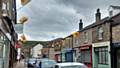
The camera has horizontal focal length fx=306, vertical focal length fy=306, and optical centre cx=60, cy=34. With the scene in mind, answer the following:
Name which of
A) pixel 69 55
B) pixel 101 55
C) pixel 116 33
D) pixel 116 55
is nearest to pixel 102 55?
pixel 101 55

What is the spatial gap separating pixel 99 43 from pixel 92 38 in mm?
3637

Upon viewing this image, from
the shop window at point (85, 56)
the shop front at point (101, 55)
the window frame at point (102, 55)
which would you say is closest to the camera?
the shop front at point (101, 55)

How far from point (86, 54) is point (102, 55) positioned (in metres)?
8.24

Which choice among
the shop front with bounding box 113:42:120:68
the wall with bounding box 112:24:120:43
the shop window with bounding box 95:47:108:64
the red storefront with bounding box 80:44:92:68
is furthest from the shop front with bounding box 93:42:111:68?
the red storefront with bounding box 80:44:92:68

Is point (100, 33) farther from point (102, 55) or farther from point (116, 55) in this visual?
point (116, 55)

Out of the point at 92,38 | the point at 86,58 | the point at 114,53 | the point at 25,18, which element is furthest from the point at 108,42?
the point at 25,18

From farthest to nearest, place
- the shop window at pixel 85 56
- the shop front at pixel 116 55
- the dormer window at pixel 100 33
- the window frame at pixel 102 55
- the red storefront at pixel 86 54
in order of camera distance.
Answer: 1. the shop window at pixel 85 56
2. the red storefront at pixel 86 54
3. the dormer window at pixel 100 33
4. the window frame at pixel 102 55
5. the shop front at pixel 116 55

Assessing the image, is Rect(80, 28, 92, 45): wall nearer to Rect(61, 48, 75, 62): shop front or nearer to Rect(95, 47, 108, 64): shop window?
Rect(95, 47, 108, 64): shop window

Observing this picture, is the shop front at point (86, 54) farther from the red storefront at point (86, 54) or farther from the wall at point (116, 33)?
the wall at point (116, 33)

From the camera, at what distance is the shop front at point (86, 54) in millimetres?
47287

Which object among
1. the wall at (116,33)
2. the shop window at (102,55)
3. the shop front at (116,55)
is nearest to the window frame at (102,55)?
the shop window at (102,55)

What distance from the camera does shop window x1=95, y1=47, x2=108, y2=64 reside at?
40.4m

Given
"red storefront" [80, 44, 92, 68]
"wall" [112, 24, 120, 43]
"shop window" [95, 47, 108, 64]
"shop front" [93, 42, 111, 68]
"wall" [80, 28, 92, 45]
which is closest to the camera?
"wall" [112, 24, 120, 43]

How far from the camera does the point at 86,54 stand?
50.3 meters
